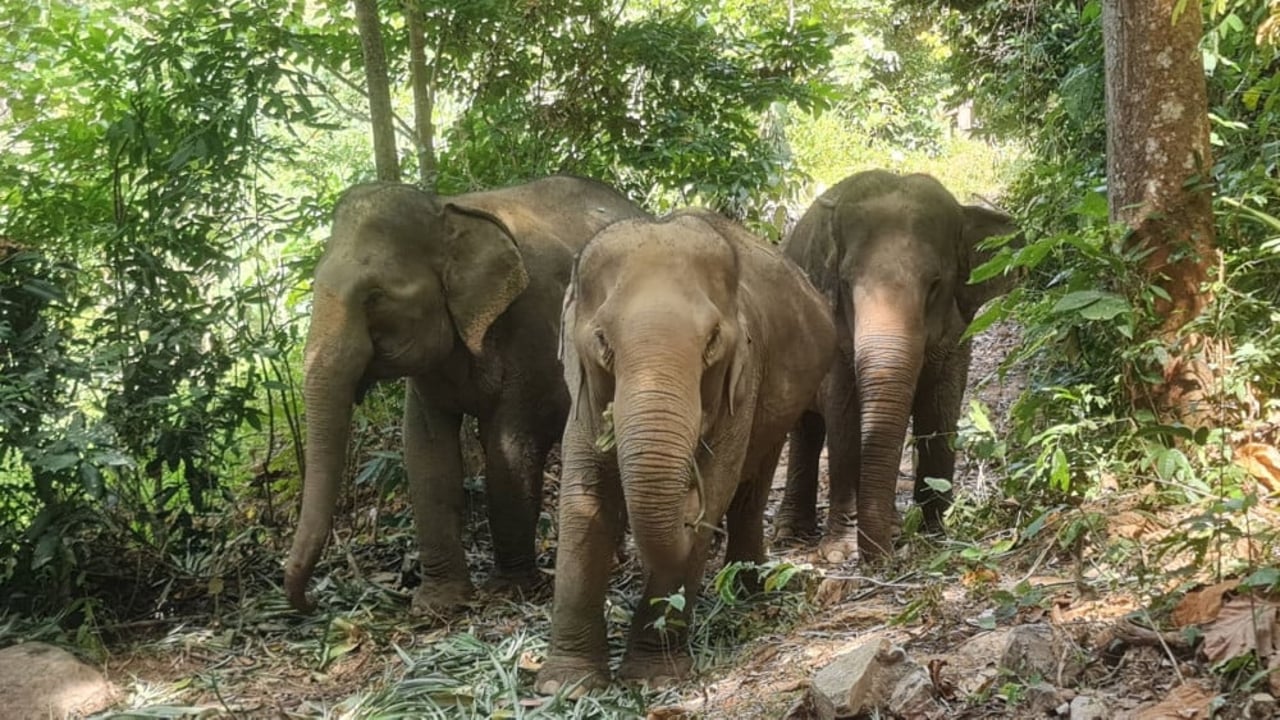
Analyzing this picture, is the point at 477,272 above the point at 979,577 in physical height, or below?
above

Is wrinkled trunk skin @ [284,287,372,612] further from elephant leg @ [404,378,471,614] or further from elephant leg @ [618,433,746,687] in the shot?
elephant leg @ [618,433,746,687]

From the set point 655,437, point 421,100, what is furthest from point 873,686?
point 421,100

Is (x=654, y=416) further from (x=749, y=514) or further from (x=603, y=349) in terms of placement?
(x=749, y=514)

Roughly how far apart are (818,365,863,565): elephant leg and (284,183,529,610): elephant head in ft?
5.94

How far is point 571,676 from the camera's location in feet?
15.8

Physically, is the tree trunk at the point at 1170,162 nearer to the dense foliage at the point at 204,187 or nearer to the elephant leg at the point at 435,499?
the dense foliage at the point at 204,187

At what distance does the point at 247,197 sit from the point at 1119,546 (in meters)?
5.13

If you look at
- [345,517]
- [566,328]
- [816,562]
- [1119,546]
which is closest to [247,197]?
[345,517]

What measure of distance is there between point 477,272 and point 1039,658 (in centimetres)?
369

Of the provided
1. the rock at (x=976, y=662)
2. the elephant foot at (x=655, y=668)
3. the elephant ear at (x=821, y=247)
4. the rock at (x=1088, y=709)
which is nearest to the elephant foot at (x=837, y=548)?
A: the elephant ear at (x=821, y=247)

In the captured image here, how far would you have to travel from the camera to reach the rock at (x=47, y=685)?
4.98 meters

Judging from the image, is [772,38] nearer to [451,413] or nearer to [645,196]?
[645,196]

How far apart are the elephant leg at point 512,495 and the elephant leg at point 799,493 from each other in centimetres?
171

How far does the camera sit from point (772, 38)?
8617mm
